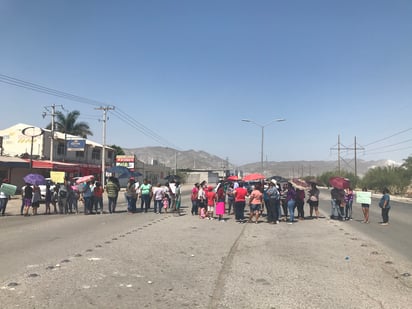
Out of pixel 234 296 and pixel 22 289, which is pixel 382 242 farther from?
pixel 22 289

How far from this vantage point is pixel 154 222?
1583 cm

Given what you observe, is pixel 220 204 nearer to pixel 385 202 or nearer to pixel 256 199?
pixel 256 199

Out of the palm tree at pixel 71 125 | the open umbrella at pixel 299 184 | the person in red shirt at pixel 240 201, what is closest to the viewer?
the person in red shirt at pixel 240 201

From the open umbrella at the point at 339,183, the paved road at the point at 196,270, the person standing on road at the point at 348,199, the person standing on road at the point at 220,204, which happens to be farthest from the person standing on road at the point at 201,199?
the person standing on road at the point at 348,199

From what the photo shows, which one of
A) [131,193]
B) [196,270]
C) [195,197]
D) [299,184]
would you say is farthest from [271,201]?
[196,270]

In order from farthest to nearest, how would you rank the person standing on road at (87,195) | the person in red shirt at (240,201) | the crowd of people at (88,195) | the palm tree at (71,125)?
the palm tree at (71,125), the person standing on road at (87,195), the crowd of people at (88,195), the person in red shirt at (240,201)

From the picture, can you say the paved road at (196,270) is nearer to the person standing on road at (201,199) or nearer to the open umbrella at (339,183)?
the open umbrella at (339,183)

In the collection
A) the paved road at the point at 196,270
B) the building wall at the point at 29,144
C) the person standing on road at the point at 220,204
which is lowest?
the paved road at the point at 196,270

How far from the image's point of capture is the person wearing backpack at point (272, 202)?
51.6ft

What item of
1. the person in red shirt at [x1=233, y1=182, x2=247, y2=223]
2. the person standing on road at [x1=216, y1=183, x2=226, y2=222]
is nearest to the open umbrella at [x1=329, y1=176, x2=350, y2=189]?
the person in red shirt at [x1=233, y1=182, x2=247, y2=223]

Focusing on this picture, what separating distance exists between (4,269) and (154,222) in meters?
8.51

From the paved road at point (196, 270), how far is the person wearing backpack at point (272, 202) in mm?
2787

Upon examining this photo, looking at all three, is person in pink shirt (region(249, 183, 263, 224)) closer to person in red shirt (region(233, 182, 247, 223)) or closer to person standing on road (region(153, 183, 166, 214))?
person in red shirt (region(233, 182, 247, 223))

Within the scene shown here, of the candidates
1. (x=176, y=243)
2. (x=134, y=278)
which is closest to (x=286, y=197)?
(x=176, y=243)
